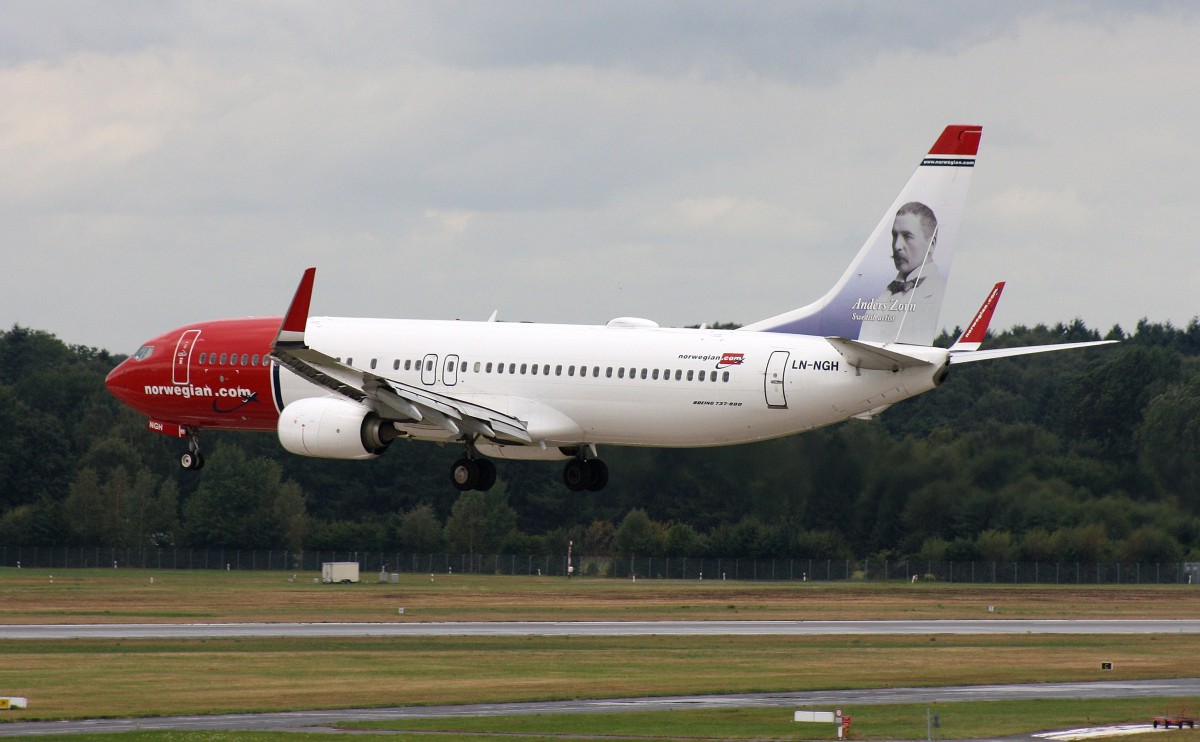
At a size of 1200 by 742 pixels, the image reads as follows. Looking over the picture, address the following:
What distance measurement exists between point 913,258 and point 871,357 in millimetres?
4110

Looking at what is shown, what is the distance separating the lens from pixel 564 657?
5088 centimetres

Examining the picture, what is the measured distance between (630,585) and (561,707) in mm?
45963

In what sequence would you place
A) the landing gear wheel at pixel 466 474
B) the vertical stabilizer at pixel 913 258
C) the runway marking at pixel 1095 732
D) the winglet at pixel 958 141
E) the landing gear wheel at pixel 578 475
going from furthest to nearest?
1. the landing gear wheel at pixel 578 475
2. the landing gear wheel at pixel 466 474
3. the winglet at pixel 958 141
4. the vertical stabilizer at pixel 913 258
5. the runway marking at pixel 1095 732

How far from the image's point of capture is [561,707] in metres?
39.8

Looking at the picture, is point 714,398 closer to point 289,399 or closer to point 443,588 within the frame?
point 289,399

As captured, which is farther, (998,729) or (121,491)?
(121,491)

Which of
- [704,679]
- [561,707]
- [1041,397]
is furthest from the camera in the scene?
[1041,397]

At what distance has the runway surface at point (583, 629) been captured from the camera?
57.2 meters

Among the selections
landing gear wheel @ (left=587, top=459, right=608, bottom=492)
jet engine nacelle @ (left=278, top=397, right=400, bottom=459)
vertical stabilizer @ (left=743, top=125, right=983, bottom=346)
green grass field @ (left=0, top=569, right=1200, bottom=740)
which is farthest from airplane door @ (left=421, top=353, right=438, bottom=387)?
vertical stabilizer @ (left=743, top=125, right=983, bottom=346)

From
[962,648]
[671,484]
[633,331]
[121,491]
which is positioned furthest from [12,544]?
[962,648]

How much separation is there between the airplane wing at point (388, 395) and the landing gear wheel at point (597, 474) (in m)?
3.59

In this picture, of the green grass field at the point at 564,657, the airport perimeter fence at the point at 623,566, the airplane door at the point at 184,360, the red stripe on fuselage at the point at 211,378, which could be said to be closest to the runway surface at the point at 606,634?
the green grass field at the point at 564,657

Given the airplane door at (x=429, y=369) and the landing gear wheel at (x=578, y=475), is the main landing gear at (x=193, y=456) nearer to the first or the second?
the airplane door at (x=429, y=369)

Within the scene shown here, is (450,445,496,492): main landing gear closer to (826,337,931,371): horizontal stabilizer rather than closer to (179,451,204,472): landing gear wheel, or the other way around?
(179,451,204,472): landing gear wheel
